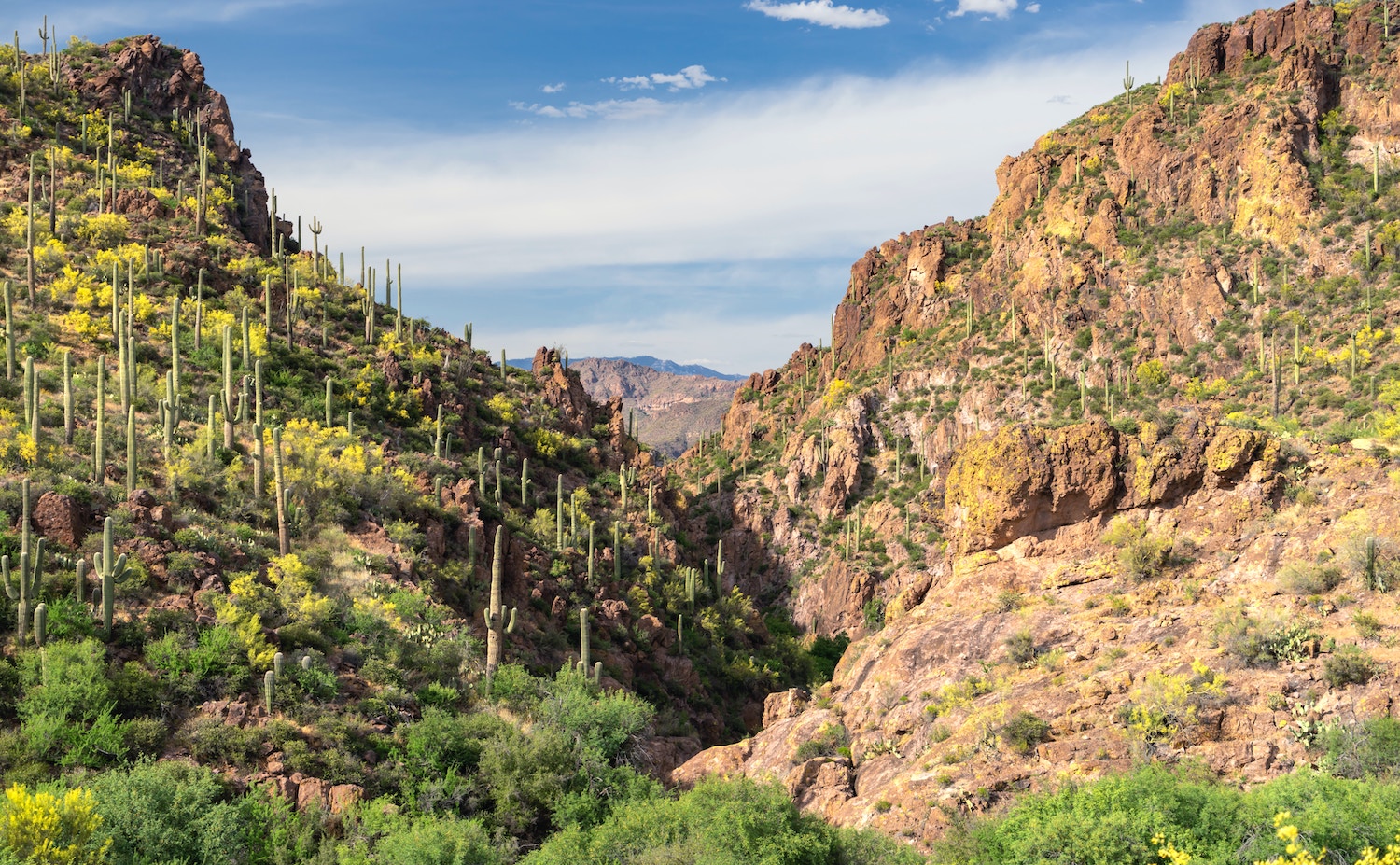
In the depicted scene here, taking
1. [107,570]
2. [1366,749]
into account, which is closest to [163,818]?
[107,570]

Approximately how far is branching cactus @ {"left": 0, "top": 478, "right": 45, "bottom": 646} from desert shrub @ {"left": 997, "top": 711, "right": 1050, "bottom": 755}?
22.5 meters

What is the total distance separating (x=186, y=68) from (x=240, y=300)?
26.4 meters

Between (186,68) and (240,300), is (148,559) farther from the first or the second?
(186,68)

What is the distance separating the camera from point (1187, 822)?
664 inches

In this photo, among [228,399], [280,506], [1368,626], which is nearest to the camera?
[1368,626]

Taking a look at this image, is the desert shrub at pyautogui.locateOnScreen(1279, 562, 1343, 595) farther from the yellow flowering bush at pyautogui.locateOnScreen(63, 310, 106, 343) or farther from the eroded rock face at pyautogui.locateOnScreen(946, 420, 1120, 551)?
the yellow flowering bush at pyautogui.locateOnScreen(63, 310, 106, 343)

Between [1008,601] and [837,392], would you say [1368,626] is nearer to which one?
[1008,601]

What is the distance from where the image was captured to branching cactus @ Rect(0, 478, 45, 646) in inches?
941

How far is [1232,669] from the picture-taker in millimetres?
19531

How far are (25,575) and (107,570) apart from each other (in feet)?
5.49

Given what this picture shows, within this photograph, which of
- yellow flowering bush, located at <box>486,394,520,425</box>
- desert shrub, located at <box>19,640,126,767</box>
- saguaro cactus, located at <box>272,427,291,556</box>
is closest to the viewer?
desert shrub, located at <box>19,640,126,767</box>

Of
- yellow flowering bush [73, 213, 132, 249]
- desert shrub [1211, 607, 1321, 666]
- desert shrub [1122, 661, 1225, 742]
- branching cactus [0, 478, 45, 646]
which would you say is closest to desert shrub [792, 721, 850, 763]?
desert shrub [1122, 661, 1225, 742]

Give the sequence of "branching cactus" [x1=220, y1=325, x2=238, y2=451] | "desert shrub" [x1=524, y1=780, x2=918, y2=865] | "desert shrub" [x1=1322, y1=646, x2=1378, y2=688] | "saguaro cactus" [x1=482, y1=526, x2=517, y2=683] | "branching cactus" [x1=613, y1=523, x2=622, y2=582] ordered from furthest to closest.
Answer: "branching cactus" [x1=613, y1=523, x2=622, y2=582]
"branching cactus" [x1=220, y1=325, x2=238, y2=451]
"saguaro cactus" [x1=482, y1=526, x2=517, y2=683]
"desert shrub" [x1=524, y1=780, x2=918, y2=865]
"desert shrub" [x1=1322, y1=646, x2=1378, y2=688]

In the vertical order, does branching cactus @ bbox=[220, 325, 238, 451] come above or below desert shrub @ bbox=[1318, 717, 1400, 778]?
above
